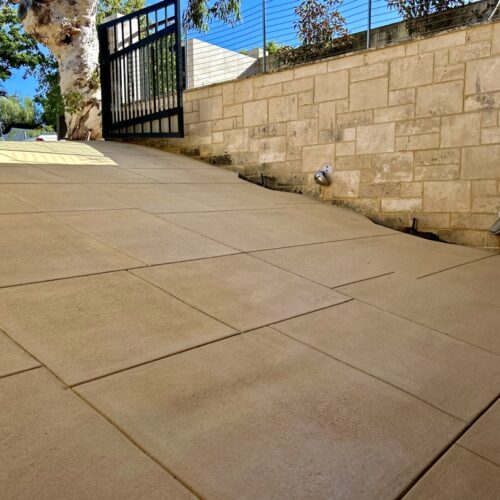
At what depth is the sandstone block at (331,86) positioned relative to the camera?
500cm

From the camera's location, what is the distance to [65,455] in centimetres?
112

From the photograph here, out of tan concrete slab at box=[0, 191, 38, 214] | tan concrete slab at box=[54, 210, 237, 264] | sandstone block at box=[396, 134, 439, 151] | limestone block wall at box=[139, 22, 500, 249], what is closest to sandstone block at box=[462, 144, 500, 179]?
limestone block wall at box=[139, 22, 500, 249]

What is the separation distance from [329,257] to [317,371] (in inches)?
62.3

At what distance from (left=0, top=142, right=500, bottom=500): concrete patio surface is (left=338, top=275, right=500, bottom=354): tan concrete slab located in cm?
1

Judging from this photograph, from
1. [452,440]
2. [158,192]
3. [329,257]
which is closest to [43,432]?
[452,440]

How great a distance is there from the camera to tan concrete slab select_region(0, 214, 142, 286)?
2.14 m

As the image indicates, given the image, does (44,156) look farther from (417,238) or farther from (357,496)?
(357,496)

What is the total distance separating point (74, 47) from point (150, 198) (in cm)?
633

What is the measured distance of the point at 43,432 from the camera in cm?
118

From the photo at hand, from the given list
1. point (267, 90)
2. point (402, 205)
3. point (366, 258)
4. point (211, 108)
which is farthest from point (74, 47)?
point (366, 258)

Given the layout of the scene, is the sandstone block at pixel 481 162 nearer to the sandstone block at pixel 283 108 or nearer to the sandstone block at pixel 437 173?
the sandstone block at pixel 437 173

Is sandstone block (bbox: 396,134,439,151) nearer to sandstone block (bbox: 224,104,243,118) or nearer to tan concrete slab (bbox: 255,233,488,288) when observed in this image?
tan concrete slab (bbox: 255,233,488,288)

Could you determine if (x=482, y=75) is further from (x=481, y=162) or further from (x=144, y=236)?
(x=144, y=236)

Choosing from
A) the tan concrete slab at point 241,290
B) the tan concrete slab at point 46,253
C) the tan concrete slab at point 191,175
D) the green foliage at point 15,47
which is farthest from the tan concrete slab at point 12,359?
the green foliage at point 15,47
